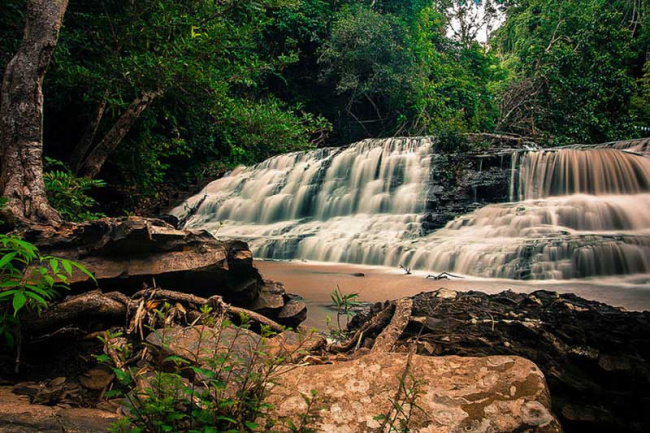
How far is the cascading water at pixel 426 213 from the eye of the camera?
6.13m

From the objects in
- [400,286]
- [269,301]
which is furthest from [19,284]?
[400,286]

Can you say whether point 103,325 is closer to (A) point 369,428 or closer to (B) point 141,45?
(A) point 369,428

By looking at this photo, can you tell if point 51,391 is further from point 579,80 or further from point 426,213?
point 579,80

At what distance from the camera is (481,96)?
805 inches

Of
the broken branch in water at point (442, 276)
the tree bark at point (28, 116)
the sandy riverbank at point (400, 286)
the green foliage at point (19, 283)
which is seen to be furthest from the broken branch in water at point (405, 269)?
the green foliage at point (19, 283)

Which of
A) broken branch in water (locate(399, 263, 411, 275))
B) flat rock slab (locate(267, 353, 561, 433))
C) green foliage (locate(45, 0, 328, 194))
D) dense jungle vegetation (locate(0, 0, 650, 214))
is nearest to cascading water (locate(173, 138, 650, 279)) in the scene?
broken branch in water (locate(399, 263, 411, 275))

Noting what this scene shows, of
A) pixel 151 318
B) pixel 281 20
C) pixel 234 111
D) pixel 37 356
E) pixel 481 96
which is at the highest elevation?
pixel 281 20

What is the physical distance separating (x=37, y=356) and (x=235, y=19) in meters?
8.62

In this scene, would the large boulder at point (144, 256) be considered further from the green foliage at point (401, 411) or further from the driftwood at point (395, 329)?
the green foliage at point (401, 411)

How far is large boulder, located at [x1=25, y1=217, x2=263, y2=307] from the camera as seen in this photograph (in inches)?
97.3

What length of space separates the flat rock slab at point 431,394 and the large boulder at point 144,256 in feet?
3.74

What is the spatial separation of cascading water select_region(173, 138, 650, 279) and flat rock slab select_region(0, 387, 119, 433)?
5.60 meters

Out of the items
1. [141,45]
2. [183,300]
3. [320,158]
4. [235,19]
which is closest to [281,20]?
[320,158]

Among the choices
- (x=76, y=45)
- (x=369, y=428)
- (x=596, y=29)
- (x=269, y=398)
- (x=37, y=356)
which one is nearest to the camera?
(x=369, y=428)
